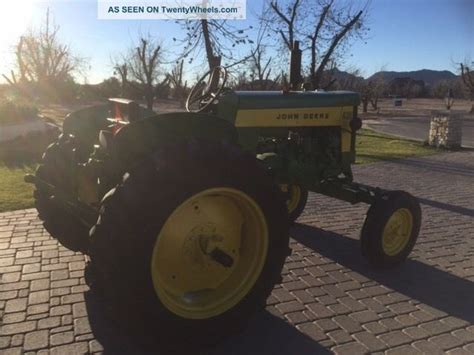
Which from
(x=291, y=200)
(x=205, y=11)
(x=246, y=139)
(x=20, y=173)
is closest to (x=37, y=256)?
(x=246, y=139)

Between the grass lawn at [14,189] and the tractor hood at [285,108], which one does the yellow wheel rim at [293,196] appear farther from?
the grass lawn at [14,189]

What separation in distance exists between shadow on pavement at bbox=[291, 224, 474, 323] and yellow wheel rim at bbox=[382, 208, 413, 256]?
0.18 m

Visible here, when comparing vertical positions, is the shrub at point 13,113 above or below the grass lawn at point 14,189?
above

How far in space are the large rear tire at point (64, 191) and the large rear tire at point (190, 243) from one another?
129 centimetres

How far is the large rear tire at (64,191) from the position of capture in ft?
12.4

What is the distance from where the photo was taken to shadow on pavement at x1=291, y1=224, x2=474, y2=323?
3.63 metres

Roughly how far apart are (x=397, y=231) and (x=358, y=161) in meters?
7.34

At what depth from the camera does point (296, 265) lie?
4.30 meters

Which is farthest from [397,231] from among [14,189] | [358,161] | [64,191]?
[358,161]

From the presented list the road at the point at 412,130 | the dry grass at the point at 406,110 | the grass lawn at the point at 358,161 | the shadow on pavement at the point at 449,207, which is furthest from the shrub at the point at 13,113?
the dry grass at the point at 406,110

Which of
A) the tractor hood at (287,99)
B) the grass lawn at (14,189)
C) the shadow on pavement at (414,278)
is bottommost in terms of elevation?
the shadow on pavement at (414,278)

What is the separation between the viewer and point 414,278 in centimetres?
412

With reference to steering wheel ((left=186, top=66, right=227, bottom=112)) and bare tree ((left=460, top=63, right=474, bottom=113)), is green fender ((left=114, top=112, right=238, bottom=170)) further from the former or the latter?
bare tree ((left=460, top=63, right=474, bottom=113))

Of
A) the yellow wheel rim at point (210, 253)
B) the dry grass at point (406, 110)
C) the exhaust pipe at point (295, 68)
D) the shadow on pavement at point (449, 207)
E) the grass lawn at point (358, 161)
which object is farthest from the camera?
the dry grass at point (406, 110)
